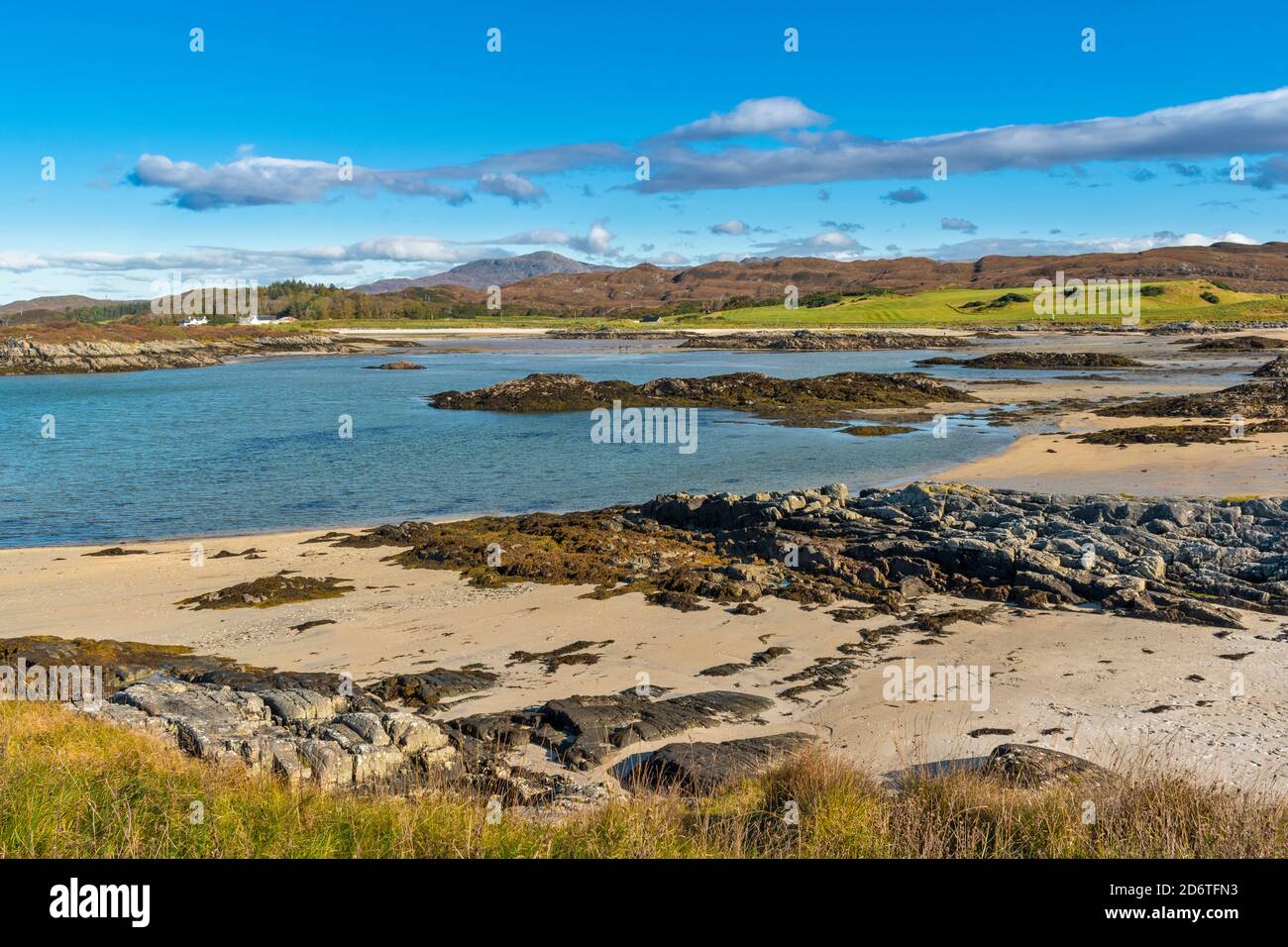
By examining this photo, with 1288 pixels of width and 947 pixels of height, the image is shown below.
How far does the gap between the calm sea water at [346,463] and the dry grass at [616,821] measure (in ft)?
53.5

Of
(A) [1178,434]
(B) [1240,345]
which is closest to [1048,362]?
(B) [1240,345]

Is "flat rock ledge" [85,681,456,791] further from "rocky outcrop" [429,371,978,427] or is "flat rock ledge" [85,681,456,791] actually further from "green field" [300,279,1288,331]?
"green field" [300,279,1288,331]

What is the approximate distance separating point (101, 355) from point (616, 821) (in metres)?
97.1

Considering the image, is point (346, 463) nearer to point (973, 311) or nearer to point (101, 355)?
point (101, 355)

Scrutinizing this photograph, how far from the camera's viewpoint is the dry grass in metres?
5.02

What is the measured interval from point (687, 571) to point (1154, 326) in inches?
4051

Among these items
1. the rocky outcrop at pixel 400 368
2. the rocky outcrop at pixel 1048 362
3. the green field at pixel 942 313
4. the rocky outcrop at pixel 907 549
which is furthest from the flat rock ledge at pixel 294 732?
the green field at pixel 942 313

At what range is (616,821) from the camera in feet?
18.1

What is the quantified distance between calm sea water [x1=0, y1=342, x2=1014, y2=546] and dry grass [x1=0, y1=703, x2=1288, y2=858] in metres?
16.3

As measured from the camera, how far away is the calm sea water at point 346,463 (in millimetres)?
23469

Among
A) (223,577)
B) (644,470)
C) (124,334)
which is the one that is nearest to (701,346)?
(124,334)

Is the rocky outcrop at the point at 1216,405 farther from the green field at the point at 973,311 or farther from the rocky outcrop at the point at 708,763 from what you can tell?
the green field at the point at 973,311

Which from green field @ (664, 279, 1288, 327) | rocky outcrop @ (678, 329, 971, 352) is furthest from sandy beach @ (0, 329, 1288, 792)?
green field @ (664, 279, 1288, 327)
